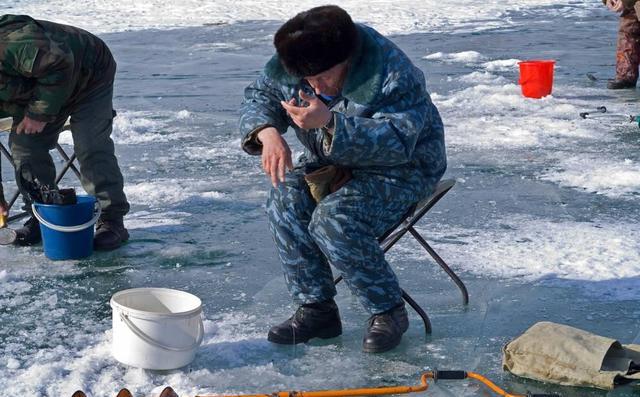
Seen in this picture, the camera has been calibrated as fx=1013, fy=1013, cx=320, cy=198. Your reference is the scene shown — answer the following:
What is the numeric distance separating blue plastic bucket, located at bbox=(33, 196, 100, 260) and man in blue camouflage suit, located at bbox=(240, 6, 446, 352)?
5.07ft

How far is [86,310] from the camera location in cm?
468

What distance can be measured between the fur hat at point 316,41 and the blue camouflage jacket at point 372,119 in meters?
0.12

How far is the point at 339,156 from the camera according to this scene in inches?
150

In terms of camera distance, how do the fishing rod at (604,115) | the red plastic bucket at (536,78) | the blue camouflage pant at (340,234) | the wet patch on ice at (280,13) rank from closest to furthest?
1. the blue camouflage pant at (340,234)
2. the fishing rod at (604,115)
3. the red plastic bucket at (536,78)
4. the wet patch on ice at (280,13)

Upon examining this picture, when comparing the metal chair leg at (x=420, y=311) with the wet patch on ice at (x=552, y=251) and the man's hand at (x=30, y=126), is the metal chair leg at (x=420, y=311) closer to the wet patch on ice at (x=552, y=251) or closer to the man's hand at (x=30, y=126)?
the wet patch on ice at (x=552, y=251)

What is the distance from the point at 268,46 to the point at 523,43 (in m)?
3.79

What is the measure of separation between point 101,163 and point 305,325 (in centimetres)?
209

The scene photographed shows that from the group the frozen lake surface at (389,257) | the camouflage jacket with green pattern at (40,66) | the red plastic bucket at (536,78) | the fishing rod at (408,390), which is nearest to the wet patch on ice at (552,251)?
the frozen lake surface at (389,257)

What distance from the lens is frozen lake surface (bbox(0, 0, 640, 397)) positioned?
3.98 meters

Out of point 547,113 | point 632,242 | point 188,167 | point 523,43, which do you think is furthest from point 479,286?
point 523,43

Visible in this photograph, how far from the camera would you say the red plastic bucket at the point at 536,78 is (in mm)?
9500

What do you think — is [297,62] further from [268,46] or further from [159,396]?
[268,46]

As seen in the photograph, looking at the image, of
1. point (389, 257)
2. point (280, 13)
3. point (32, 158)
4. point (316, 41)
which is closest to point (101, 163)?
point (32, 158)

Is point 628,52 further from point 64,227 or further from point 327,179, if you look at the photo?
point 327,179
